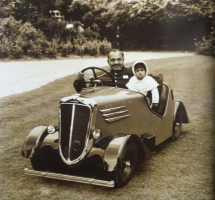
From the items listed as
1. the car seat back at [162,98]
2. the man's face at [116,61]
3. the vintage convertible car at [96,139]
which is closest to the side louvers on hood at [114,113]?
the vintage convertible car at [96,139]

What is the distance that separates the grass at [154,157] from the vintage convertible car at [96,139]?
130mm

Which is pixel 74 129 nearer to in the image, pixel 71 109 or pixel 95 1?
pixel 71 109

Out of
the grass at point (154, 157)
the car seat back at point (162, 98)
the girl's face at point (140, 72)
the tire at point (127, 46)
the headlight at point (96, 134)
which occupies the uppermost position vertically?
the tire at point (127, 46)

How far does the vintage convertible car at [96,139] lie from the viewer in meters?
2.61

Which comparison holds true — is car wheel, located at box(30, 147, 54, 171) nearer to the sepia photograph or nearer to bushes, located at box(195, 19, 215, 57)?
the sepia photograph

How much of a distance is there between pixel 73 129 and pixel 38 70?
3662 millimetres

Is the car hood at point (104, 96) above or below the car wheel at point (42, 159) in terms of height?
above

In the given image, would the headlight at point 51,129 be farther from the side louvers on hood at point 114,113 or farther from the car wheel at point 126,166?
the car wheel at point 126,166

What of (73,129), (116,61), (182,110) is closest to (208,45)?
(116,61)

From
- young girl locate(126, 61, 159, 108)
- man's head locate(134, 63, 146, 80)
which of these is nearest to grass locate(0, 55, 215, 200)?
young girl locate(126, 61, 159, 108)

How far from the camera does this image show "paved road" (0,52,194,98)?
4.23 meters

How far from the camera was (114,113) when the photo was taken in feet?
9.36

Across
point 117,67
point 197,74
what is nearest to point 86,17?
point 117,67

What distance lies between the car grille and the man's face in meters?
1.12
